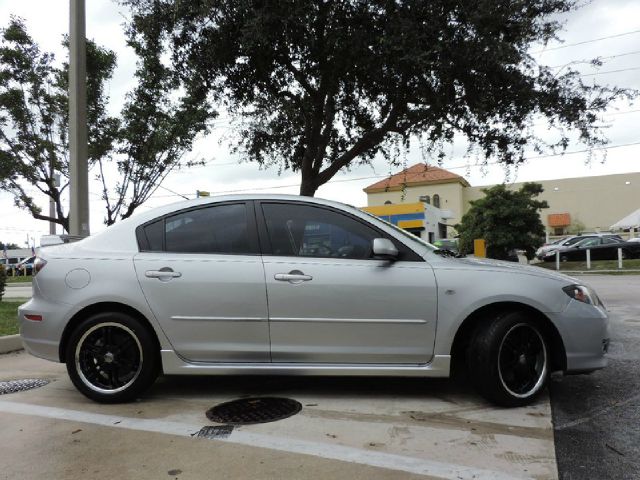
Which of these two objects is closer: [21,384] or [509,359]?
[509,359]

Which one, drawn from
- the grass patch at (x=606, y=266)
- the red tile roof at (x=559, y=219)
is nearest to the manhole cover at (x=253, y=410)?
the grass patch at (x=606, y=266)

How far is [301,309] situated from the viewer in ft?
13.3

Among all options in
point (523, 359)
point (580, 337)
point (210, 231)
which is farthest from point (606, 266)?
point (210, 231)

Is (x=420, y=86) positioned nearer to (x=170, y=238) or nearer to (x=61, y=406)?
(x=170, y=238)

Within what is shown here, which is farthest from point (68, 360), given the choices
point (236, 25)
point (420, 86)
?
point (420, 86)

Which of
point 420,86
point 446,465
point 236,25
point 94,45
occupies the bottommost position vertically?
point 446,465

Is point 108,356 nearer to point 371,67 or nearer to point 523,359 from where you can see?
point 523,359

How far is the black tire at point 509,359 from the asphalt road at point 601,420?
271 mm

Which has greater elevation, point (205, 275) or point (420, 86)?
point (420, 86)

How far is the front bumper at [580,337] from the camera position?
3.96 m

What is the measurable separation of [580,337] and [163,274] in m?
3.25

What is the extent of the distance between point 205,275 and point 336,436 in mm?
1594

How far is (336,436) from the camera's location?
11.3 feet

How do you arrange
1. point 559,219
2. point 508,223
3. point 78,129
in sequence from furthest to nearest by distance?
point 559,219, point 508,223, point 78,129
